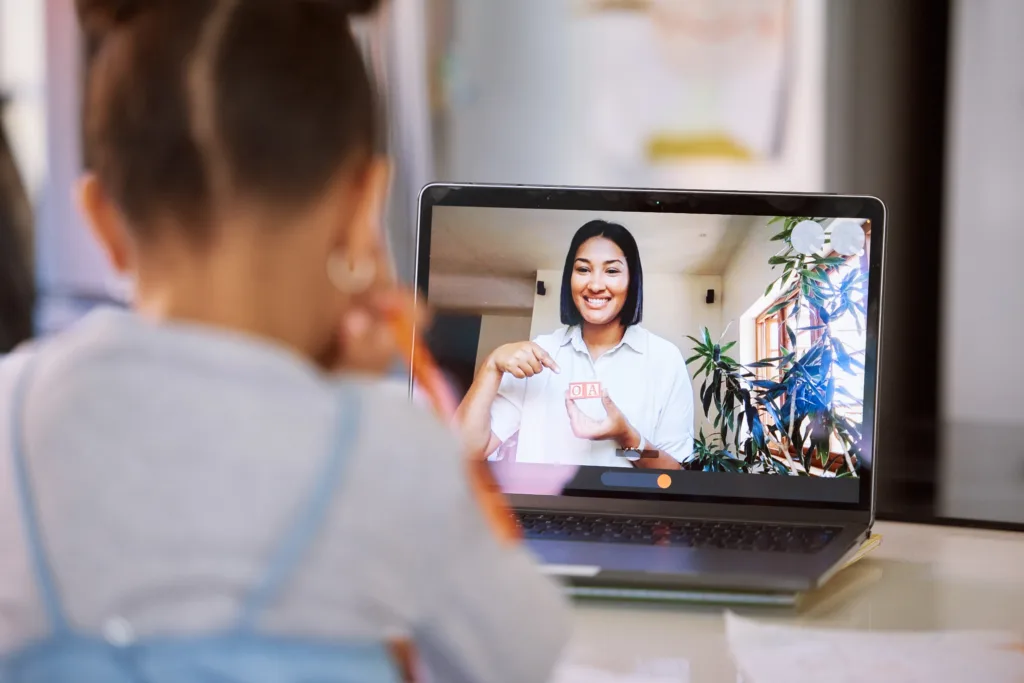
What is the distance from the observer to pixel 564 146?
106 inches

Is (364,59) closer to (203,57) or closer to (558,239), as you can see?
(203,57)

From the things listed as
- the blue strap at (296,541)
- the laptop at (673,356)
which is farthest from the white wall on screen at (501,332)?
the blue strap at (296,541)

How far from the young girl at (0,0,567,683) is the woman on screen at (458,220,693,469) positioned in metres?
0.45

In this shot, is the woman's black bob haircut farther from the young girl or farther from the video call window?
the young girl

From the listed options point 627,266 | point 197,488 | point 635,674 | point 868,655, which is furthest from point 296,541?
point 627,266

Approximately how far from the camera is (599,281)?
0.93 metres

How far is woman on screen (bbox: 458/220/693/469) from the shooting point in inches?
35.5

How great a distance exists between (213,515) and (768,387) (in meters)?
0.59

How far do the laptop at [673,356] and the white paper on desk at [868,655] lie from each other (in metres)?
0.19

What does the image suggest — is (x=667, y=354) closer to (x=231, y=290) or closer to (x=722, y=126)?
(x=231, y=290)

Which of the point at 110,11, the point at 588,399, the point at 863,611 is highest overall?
the point at 110,11

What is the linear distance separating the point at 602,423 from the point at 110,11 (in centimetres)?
56

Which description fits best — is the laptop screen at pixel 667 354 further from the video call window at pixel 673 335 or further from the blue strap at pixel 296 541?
the blue strap at pixel 296 541

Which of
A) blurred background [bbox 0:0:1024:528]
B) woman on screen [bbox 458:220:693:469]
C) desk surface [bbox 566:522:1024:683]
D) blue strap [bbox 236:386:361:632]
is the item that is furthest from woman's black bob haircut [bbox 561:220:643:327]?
blurred background [bbox 0:0:1024:528]
